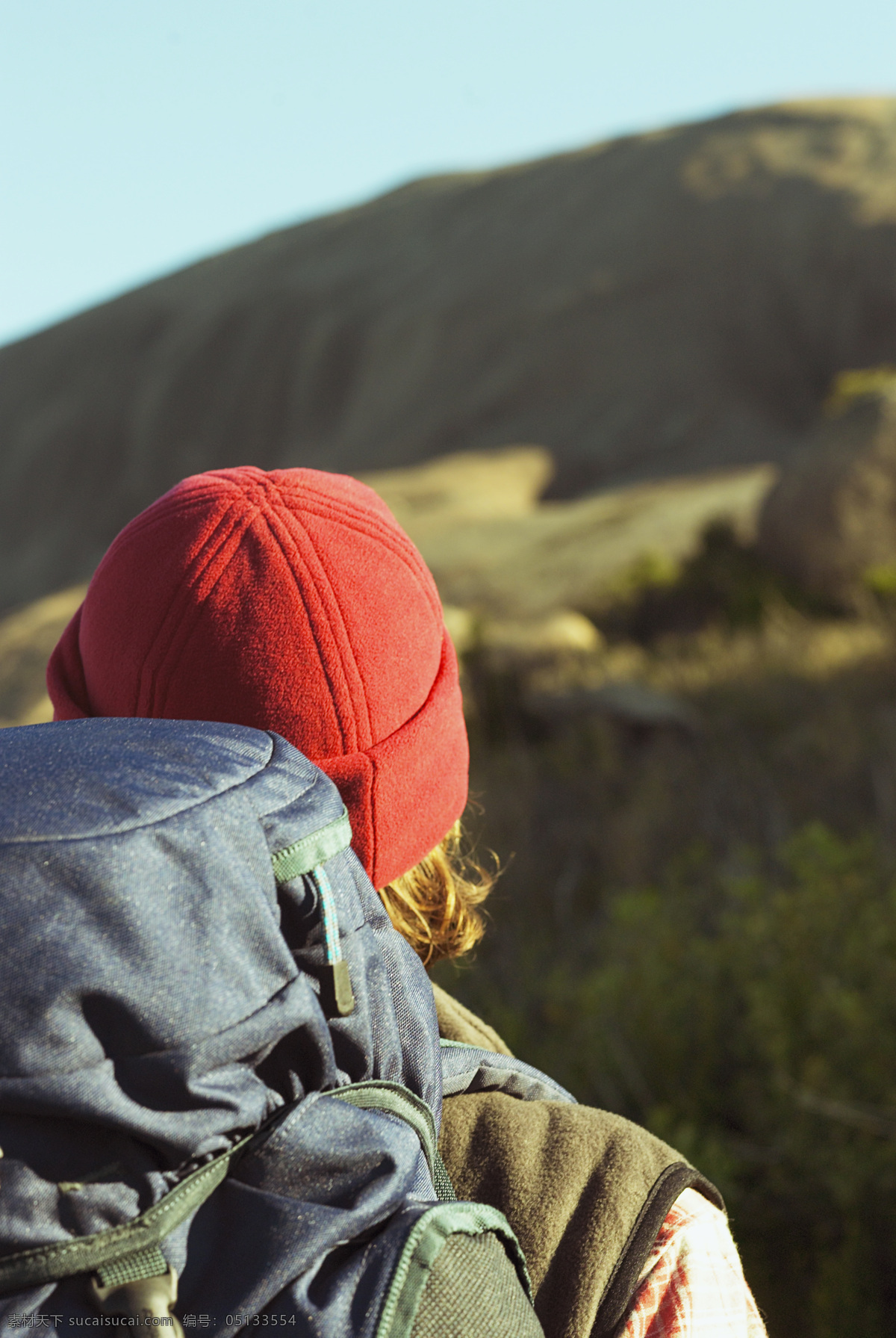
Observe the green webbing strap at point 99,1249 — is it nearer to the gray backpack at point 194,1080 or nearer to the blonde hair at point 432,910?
the gray backpack at point 194,1080

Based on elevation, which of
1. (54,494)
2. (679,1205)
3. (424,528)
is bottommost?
(54,494)

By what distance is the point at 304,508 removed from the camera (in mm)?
1351

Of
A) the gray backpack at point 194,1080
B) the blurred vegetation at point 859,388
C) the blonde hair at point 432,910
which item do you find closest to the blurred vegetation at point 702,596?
the blurred vegetation at point 859,388

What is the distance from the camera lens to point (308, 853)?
2.99ft

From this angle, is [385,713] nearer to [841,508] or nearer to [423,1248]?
[423,1248]

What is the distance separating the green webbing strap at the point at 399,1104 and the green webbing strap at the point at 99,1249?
0.50 feet

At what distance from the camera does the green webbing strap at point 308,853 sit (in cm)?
90

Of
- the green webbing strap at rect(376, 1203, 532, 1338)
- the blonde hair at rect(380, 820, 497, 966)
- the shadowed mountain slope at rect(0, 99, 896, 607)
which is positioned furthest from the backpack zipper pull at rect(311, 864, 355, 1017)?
the shadowed mountain slope at rect(0, 99, 896, 607)

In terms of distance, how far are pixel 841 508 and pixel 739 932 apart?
8.26 metres

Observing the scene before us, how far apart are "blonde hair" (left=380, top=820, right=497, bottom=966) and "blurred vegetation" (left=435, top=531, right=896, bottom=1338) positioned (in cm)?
179

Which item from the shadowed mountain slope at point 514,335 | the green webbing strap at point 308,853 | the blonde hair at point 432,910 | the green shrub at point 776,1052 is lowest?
the shadowed mountain slope at point 514,335

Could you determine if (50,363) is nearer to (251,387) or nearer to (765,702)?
(251,387)

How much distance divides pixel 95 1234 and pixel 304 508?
0.81 m

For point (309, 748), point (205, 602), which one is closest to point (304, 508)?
point (205, 602)
